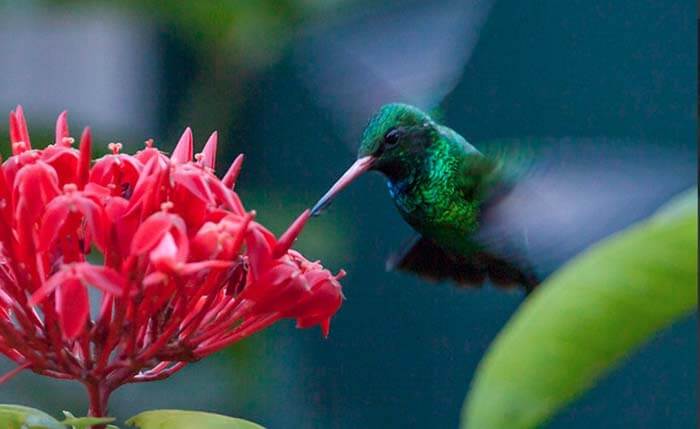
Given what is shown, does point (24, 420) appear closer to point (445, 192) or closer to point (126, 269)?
point (126, 269)

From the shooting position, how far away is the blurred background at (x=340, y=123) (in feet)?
9.37

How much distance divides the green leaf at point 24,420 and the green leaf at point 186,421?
89 millimetres

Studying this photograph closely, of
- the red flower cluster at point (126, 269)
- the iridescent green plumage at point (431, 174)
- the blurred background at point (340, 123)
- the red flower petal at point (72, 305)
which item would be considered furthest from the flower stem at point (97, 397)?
the blurred background at point (340, 123)

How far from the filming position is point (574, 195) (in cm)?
133

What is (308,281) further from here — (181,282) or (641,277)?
(641,277)

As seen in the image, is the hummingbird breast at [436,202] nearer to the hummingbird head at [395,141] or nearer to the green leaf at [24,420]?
the hummingbird head at [395,141]

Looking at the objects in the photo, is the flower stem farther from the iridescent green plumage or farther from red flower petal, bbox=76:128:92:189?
the iridescent green plumage

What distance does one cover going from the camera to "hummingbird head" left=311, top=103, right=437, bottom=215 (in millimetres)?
1635

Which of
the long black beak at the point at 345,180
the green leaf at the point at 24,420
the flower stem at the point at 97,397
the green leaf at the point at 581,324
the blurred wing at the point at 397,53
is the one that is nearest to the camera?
the green leaf at the point at 581,324

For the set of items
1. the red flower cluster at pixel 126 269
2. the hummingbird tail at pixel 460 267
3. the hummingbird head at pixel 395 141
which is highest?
the red flower cluster at pixel 126 269

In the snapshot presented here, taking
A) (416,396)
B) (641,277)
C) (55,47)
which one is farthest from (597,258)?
(55,47)

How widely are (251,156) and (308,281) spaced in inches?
112

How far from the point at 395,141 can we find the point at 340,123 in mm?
192

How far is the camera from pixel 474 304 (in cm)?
334
